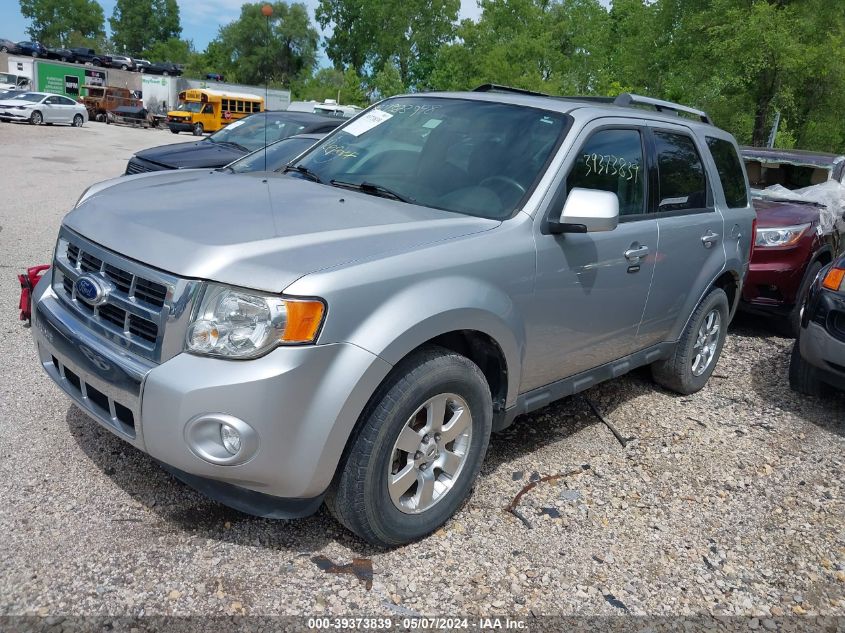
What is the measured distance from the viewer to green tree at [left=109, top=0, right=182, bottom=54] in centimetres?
11025

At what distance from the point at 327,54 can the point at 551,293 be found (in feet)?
289

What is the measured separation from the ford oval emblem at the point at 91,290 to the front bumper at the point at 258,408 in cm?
20

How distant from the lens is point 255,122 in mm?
11039

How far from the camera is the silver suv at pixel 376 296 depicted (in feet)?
8.44

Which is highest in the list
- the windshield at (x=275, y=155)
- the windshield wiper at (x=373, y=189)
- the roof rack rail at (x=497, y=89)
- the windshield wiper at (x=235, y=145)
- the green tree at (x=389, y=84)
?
the green tree at (x=389, y=84)

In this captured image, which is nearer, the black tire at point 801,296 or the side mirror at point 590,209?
the side mirror at point 590,209

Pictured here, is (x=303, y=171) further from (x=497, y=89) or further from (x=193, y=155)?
(x=193, y=155)

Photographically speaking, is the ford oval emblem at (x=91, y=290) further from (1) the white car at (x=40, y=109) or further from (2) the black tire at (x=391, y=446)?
(1) the white car at (x=40, y=109)

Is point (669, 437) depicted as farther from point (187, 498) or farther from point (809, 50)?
point (809, 50)

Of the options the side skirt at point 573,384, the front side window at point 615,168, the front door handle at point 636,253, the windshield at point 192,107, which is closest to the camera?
the side skirt at point 573,384

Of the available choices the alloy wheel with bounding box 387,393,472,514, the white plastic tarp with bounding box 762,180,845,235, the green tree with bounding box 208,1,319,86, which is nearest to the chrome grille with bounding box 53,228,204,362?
the alloy wheel with bounding box 387,393,472,514

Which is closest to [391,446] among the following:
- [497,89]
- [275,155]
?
[497,89]

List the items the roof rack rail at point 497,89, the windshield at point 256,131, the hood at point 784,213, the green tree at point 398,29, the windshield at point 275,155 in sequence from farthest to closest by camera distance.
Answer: the green tree at point 398,29 < the windshield at point 256,131 < the windshield at point 275,155 < the hood at point 784,213 < the roof rack rail at point 497,89

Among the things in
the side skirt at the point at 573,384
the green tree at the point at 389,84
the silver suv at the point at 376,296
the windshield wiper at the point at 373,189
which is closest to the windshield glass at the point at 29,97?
the green tree at the point at 389,84
